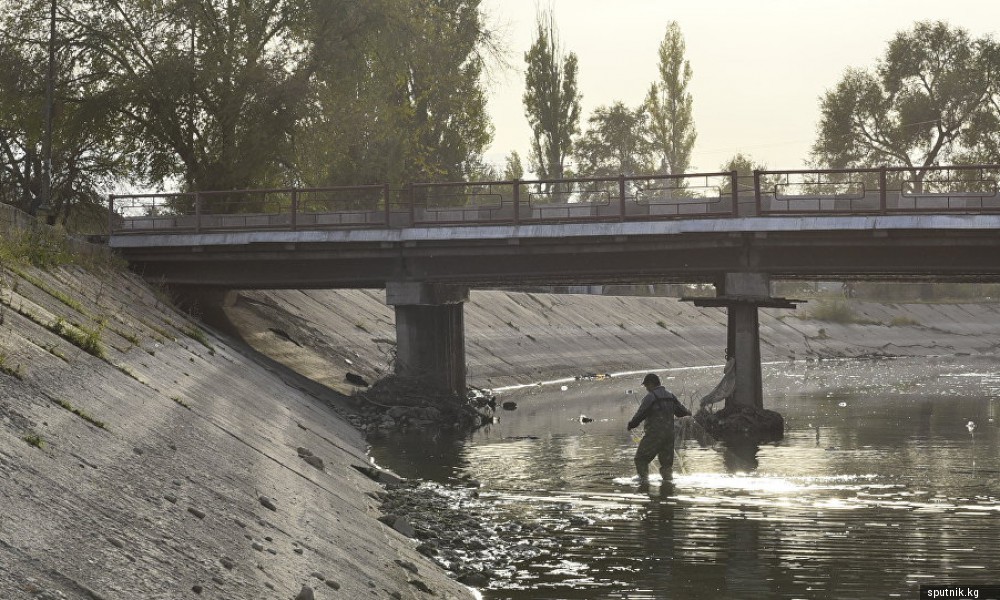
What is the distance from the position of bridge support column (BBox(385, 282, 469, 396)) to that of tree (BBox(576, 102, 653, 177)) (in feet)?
226

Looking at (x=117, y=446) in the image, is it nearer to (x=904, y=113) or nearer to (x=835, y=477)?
(x=835, y=477)

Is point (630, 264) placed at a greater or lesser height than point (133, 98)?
lesser

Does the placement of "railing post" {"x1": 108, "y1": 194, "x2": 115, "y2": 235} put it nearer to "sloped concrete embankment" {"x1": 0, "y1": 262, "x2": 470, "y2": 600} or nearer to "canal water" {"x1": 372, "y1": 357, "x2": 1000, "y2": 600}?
"canal water" {"x1": 372, "y1": 357, "x2": 1000, "y2": 600}

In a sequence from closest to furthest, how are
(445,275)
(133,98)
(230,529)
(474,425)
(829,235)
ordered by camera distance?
(230,529) < (829,235) < (474,425) < (445,275) < (133,98)

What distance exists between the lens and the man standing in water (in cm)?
2027

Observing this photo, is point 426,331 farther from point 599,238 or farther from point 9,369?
point 9,369

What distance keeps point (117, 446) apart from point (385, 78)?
37606 millimetres

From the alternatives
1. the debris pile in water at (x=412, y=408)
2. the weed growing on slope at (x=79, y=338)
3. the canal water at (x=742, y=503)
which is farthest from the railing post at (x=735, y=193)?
the weed growing on slope at (x=79, y=338)

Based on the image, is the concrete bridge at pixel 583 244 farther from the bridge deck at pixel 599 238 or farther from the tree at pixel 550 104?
the tree at pixel 550 104

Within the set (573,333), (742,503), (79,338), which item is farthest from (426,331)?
(573,333)

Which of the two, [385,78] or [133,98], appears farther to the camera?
[385,78]

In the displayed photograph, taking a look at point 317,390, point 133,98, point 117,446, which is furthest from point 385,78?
point 117,446

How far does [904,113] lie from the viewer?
83.0 meters

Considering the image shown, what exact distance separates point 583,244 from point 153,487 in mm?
22143
